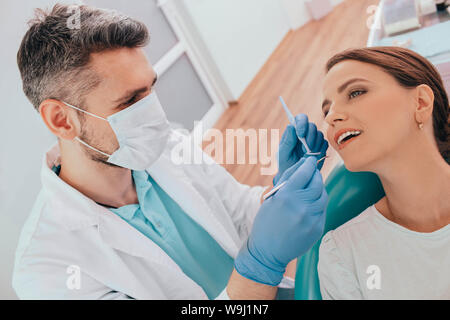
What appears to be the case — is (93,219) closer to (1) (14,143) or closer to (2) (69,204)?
(2) (69,204)

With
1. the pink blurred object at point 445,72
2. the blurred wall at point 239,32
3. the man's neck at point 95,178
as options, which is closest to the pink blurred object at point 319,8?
the blurred wall at point 239,32

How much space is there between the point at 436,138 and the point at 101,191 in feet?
3.57

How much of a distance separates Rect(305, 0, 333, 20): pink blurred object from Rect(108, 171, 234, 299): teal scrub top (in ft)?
5.83

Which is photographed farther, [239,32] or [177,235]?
[239,32]

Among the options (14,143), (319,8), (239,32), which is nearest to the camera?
(14,143)

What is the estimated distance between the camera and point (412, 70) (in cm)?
92

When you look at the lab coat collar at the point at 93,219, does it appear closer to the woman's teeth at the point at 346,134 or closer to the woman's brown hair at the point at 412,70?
the woman's teeth at the point at 346,134

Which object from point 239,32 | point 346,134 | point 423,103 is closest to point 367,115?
point 346,134

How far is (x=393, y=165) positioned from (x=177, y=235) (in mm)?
761

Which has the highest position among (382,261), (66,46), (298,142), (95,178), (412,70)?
(66,46)

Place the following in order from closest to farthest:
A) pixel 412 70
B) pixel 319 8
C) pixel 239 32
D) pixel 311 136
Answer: pixel 412 70, pixel 311 136, pixel 319 8, pixel 239 32

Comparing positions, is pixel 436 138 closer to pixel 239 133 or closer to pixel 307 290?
pixel 307 290

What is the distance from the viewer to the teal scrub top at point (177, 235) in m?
1.18

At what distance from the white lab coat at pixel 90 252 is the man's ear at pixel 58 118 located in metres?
0.16
